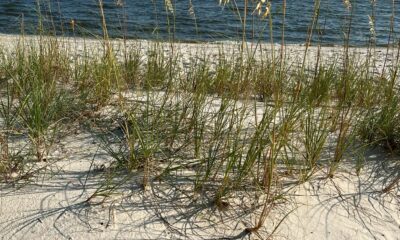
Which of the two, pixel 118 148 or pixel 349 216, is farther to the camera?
pixel 118 148

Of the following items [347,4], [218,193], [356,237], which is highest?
[347,4]

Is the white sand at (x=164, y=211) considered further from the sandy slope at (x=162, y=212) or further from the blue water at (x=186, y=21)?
the blue water at (x=186, y=21)

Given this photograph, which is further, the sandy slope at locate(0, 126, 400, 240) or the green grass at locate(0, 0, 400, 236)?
the green grass at locate(0, 0, 400, 236)

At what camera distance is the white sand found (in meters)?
2.01

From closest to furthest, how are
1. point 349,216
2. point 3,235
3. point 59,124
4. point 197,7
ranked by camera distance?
point 3,235, point 349,216, point 59,124, point 197,7

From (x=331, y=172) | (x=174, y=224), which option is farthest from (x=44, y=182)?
(x=331, y=172)

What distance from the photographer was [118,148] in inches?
105

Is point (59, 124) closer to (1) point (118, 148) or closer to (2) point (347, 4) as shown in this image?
(1) point (118, 148)

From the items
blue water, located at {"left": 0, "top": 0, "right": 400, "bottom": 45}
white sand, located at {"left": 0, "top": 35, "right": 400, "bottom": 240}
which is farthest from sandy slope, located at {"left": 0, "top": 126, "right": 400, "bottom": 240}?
blue water, located at {"left": 0, "top": 0, "right": 400, "bottom": 45}

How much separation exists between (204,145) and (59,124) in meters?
0.94

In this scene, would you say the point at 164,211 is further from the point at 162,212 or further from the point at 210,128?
the point at 210,128

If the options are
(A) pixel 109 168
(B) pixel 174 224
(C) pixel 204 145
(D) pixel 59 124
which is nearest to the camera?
(B) pixel 174 224


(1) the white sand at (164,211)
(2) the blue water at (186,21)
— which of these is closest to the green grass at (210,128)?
(1) the white sand at (164,211)

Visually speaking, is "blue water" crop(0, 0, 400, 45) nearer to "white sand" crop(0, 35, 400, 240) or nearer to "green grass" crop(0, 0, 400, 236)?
"green grass" crop(0, 0, 400, 236)
